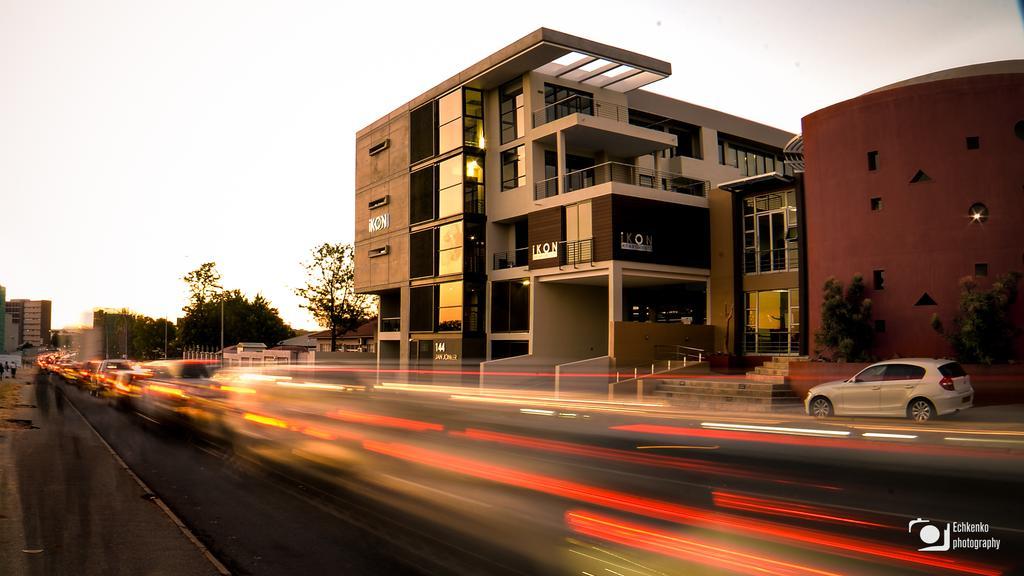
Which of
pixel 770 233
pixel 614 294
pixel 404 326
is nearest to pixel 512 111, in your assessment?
pixel 614 294

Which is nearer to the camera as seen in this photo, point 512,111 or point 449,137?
point 512,111

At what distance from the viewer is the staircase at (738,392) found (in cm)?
2130

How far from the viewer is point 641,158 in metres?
37.5

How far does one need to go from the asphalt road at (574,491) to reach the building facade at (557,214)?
47.1 feet

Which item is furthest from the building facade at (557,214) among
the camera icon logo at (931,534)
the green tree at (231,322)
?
the green tree at (231,322)

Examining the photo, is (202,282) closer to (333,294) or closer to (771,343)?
(333,294)

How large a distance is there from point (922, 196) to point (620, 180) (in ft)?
52.8

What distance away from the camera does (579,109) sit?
3528 centimetres

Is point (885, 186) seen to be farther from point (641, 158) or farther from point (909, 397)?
point (641, 158)

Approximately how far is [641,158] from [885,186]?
53.0 feet

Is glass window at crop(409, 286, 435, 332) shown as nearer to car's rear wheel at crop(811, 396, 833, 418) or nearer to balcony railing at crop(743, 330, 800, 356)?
balcony railing at crop(743, 330, 800, 356)

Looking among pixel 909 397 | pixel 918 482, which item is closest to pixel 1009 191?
pixel 909 397

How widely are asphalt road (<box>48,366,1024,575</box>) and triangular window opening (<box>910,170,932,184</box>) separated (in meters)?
9.56

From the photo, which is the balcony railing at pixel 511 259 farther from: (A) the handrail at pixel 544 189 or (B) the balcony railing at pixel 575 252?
(B) the balcony railing at pixel 575 252
